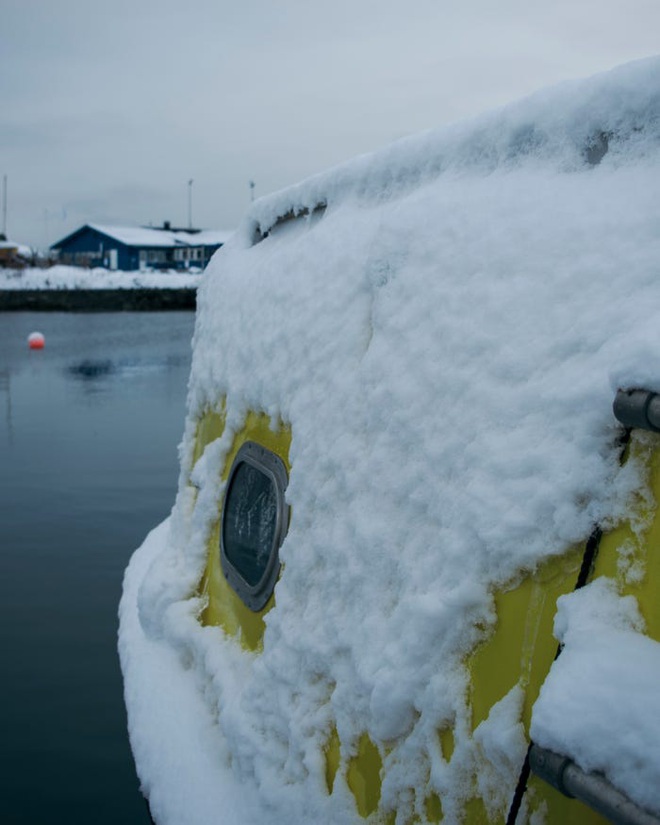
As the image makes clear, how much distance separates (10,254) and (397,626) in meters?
58.9

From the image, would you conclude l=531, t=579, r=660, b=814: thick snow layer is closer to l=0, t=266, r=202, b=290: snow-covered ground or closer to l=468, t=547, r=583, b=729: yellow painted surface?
l=468, t=547, r=583, b=729: yellow painted surface

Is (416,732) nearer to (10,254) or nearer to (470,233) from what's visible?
(470,233)

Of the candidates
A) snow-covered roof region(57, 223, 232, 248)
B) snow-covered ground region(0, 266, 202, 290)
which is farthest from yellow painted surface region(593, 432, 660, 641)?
snow-covered roof region(57, 223, 232, 248)

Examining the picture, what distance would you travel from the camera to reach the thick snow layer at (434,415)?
50.5 inches

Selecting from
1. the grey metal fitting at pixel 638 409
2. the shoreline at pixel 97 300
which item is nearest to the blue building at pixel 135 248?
the shoreline at pixel 97 300

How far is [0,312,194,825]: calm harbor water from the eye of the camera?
2.74 meters

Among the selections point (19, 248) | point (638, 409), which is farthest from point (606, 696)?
point (19, 248)

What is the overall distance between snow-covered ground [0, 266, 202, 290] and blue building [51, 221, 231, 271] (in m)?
11.2

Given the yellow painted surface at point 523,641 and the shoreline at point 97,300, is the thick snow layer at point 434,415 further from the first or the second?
the shoreline at point 97,300

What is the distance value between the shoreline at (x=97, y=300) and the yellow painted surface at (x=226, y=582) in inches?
1315

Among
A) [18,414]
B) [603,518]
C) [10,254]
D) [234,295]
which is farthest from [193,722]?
[10,254]

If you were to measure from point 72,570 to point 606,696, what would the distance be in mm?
3893

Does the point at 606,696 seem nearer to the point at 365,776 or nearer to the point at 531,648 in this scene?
the point at 531,648

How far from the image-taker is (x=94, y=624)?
384 cm
